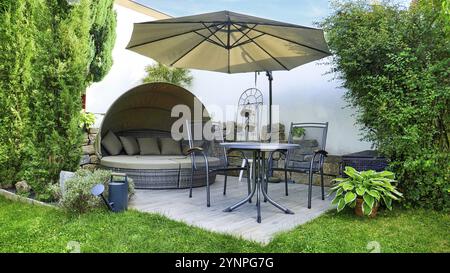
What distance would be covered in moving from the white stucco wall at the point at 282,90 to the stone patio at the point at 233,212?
1.40 m

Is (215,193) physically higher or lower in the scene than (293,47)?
lower

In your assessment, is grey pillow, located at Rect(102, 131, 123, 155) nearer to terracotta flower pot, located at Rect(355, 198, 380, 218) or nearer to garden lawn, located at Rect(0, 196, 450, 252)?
garden lawn, located at Rect(0, 196, 450, 252)

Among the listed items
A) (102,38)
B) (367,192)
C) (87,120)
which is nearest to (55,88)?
(87,120)

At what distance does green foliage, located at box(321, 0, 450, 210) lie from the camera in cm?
373

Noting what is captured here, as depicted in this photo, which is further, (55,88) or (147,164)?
(147,164)

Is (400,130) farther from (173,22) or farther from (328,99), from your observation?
(173,22)

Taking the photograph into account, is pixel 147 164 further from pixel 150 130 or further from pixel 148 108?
pixel 148 108

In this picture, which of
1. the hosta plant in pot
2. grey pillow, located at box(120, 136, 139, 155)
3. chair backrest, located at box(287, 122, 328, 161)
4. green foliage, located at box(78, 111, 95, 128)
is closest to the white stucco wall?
chair backrest, located at box(287, 122, 328, 161)

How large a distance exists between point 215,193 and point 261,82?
3.24 metres

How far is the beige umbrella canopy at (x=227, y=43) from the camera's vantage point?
387 centimetres

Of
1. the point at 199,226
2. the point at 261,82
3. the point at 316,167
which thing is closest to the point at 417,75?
the point at 316,167

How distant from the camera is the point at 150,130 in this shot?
24.2ft

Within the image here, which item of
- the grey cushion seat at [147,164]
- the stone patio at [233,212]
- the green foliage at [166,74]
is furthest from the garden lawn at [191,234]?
the green foliage at [166,74]

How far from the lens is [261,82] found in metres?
7.36
